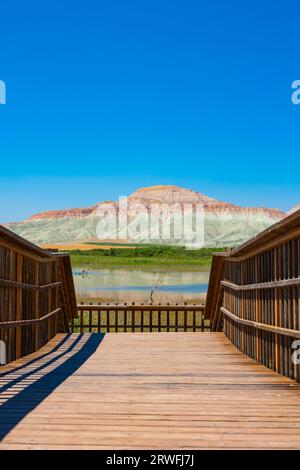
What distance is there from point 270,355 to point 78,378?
2.42 m

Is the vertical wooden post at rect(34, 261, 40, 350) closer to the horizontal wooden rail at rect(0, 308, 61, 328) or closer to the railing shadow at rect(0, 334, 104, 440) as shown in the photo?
the horizontal wooden rail at rect(0, 308, 61, 328)

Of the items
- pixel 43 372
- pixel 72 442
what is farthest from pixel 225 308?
pixel 72 442

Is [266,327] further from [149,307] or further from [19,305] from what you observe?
[149,307]

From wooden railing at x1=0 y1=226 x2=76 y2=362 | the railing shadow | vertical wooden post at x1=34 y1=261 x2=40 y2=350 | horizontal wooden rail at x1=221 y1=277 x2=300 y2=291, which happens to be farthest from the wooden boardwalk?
horizontal wooden rail at x1=221 y1=277 x2=300 y2=291

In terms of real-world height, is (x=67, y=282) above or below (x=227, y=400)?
above

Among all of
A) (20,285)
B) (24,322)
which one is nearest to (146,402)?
(20,285)

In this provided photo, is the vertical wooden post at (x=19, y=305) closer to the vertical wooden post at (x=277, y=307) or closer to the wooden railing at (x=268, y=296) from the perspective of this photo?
the wooden railing at (x=268, y=296)

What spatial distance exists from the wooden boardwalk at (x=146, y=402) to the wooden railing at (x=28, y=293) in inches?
17.1

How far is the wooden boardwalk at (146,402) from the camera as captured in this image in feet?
12.2

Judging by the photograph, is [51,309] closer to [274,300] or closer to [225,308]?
[225,308]

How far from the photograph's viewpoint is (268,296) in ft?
23.0

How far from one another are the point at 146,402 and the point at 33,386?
135 centimetres
